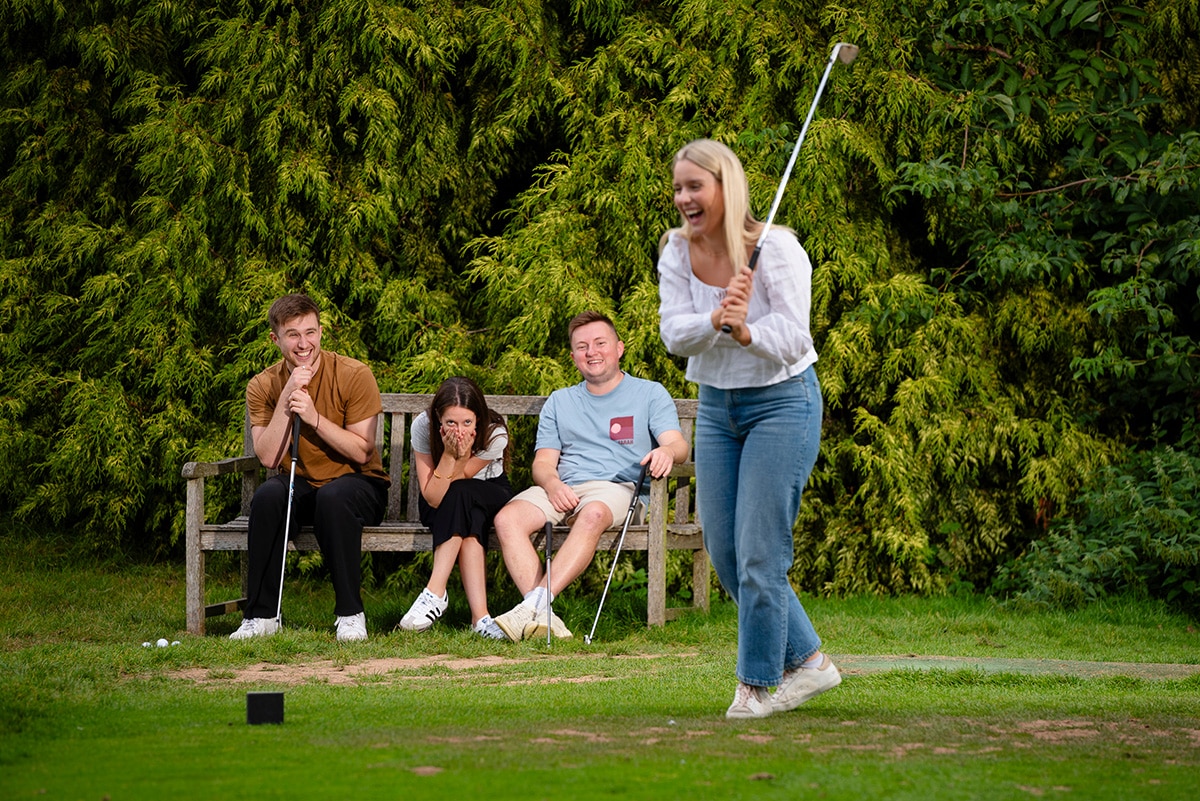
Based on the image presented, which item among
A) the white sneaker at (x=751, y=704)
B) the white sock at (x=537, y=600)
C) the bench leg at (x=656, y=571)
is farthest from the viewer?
Result: the bench leg at (x=656, y=571)

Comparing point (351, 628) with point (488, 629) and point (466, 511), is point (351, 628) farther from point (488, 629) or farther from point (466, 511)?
point (466, 511)

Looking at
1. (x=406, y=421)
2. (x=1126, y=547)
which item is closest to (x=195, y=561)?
(x=406, y=421)

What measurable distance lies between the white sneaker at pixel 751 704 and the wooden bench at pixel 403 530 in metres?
2.18

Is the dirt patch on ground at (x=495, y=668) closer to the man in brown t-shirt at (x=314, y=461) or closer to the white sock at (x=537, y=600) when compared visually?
the white sock at (x=537, y=600)

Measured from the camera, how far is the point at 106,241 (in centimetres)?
781

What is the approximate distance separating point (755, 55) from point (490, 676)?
3.97m

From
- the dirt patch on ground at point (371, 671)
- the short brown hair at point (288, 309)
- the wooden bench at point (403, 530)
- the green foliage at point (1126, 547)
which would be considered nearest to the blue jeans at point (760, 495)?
the dirt patch on ground at point (371, 671)

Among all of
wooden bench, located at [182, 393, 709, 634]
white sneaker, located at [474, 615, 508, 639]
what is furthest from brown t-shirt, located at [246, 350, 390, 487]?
white sneaker, located at [474, 615, 508, 639]

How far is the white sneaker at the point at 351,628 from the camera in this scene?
18.2 feet

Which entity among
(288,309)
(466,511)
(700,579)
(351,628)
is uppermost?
(288,309)

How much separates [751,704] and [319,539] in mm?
2625

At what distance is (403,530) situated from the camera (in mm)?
5977

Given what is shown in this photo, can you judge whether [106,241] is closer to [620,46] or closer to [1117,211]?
[620,46]

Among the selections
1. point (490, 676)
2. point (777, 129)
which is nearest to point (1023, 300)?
point (777, 129)
